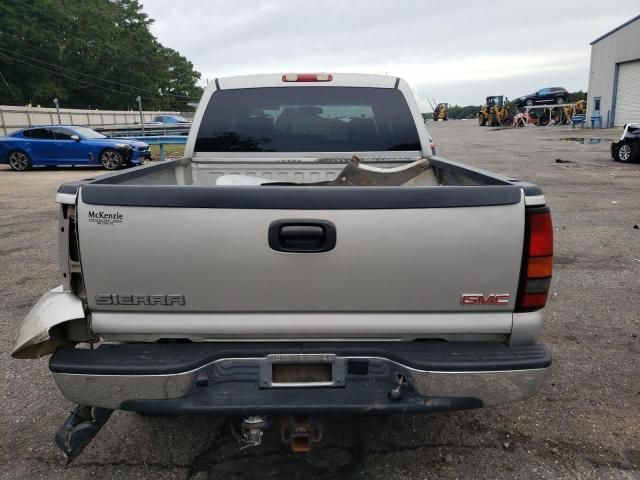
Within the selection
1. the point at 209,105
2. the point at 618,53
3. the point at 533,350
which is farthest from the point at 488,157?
the point at 618,53

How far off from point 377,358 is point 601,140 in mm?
28728

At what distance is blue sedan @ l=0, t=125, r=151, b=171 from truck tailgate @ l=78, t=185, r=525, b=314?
15.4 meters

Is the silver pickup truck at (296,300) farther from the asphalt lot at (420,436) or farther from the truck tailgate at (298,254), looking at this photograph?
the asphalt lot at (420,436)

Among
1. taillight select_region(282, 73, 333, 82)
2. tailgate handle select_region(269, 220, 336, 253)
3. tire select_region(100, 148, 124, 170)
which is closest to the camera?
tailgate handle select_region(269, 220, 336, 253)

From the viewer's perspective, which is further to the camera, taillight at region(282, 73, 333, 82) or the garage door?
the garage door

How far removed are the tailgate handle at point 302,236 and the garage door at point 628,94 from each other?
38182 mm

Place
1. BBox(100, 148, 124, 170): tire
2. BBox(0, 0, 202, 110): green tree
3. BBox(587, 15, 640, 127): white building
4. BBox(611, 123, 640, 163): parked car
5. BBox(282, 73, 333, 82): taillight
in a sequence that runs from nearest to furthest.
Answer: BBox(282, 73, 333, 82): taillight, BBox(611, 123, 640, 163): parked car, BBox(100, 148, 124, 170): tire, BBox(587, 15, 640, 127): white building, BBox(0, 0, 202, 110): green tree

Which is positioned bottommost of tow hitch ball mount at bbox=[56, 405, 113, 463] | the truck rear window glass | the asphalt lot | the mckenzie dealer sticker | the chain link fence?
the asphalt lot

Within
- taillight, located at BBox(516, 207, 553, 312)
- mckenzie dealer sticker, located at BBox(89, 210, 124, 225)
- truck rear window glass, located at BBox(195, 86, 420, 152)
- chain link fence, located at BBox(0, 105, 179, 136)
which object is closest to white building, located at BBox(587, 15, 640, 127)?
truck rear window glass, located at BBox(195, 86, 420, 152)

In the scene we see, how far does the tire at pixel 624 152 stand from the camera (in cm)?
1658

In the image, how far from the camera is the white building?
3375 centimetres

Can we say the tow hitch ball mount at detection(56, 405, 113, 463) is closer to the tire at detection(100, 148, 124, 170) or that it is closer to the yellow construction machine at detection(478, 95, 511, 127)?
the tire at detection(100, 148, 124, 170)

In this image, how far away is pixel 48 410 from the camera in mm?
3256

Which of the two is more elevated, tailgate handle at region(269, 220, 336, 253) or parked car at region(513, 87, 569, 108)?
parked car at region(513, 87, 569, 108)
